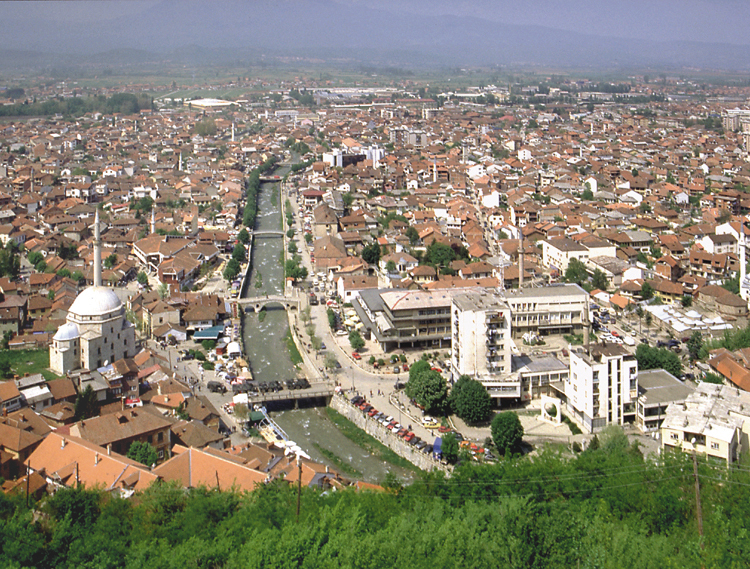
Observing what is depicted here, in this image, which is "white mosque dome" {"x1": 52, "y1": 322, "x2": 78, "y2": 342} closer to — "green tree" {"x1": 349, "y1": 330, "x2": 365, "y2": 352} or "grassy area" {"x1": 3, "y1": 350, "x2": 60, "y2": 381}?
"grassy area" {"x1": 3, "y1": 350, "x2": 60, "y2": 381}

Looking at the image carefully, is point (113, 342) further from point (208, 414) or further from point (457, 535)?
point (457, 535)

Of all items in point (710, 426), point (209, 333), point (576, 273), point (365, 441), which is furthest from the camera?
point (576, 273)

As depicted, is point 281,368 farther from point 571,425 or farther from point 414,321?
point 571,425

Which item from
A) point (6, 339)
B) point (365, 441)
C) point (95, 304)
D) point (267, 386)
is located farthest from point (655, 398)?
point (6, 339)

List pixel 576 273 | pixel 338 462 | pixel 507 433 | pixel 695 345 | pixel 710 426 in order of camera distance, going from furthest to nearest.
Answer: pixel 576 273 → pixel 695 345 → pixel 338 462 → pixel 507 433 → pixel 710 426

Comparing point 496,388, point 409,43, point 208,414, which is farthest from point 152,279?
point 409,43

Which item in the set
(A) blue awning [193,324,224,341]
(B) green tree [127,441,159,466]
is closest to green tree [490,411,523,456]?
(B) green tree [127,441,159,466]
